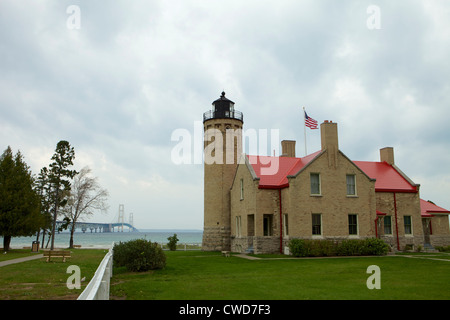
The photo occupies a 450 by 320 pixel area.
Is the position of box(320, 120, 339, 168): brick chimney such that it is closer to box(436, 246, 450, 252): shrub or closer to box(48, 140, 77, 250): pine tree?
box(436, 246, 450, 252): shrub

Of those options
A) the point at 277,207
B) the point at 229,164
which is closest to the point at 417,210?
the point at 277,207

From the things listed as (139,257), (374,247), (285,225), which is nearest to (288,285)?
(139,257)

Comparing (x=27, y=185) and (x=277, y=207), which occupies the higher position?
(x=27, y=185)

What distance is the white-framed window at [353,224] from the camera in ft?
95.0

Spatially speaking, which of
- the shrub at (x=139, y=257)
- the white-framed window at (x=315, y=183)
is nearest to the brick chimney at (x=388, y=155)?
the white-framed window at (x=315, y=183)

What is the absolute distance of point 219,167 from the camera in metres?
38.3

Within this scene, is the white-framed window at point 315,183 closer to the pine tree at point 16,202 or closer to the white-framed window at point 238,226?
the white-framed window at point 238,226

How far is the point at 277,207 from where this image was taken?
30.0 m

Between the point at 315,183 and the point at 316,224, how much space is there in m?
3.27

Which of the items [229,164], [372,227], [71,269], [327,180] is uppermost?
[229,164]

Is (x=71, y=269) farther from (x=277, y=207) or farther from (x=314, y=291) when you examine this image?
(x=277, y=207)

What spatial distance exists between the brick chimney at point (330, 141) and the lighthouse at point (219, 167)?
11.9m

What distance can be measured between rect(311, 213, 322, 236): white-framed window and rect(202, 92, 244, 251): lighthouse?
11353 mm
